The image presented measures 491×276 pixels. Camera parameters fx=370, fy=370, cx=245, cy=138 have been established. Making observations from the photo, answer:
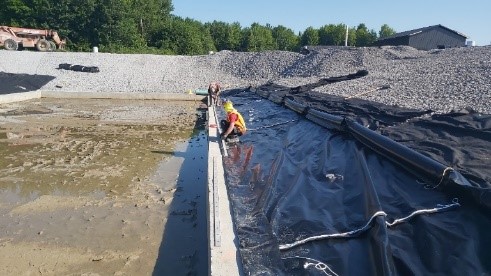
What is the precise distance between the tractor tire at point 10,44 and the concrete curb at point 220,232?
24.4 meters

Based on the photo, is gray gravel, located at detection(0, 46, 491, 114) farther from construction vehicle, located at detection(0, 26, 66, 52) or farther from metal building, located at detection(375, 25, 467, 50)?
metal building, located at detection(375, 25, 467, 50)

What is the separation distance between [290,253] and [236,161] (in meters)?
2.93

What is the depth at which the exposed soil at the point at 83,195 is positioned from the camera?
142 inches

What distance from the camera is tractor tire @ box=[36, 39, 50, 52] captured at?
2491cm

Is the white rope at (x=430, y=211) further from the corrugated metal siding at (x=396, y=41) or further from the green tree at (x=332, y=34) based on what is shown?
the green tree at (x=332, y=34)

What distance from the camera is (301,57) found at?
73.4ft

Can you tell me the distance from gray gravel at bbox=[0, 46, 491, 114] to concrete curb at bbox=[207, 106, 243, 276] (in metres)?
5.98

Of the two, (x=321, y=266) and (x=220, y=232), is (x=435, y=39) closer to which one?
(x=220, y=232)

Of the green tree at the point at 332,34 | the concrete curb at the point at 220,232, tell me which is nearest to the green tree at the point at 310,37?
the green tree at the point at 332,34

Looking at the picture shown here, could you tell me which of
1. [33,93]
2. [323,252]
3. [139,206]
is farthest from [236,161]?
[33,93]

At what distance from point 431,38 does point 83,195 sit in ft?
104

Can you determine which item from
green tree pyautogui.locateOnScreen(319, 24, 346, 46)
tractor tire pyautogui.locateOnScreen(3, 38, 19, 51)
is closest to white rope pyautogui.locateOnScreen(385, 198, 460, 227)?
tractor tire pyautogui.locateOnScreen(3, 38, 19, 51)

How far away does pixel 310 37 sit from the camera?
5709 cm

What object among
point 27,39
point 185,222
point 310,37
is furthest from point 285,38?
point 185,222
